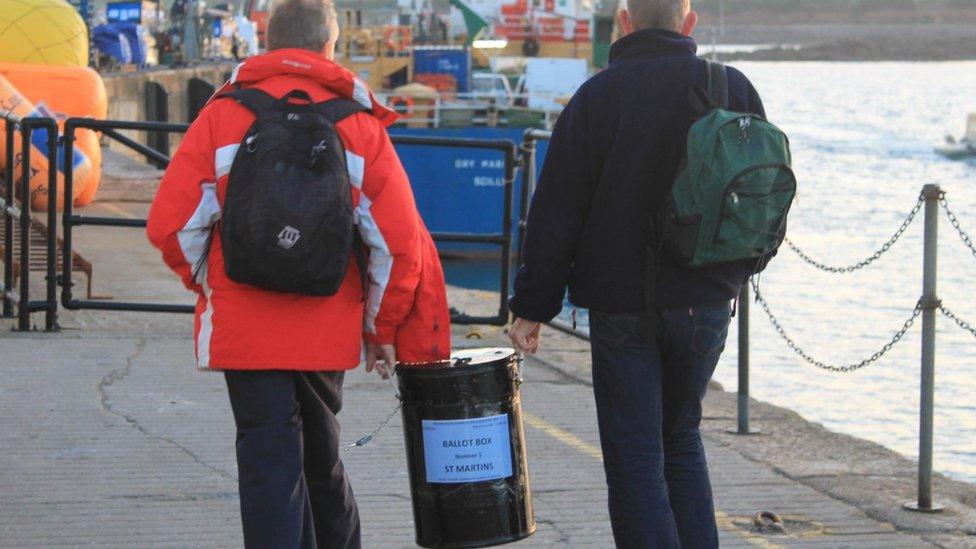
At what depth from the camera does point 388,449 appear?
646cm

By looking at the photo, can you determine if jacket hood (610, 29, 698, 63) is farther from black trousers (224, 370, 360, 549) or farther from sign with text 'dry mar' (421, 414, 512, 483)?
black trousers (224, 370, 360, 549)

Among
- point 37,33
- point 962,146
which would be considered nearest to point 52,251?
point 37,33

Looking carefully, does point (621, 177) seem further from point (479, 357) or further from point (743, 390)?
point (743, 390)

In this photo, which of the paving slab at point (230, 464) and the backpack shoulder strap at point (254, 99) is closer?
the backpack shoulder strap at point (254, 99)

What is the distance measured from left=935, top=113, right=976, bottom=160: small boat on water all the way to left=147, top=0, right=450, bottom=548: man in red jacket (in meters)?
53.1

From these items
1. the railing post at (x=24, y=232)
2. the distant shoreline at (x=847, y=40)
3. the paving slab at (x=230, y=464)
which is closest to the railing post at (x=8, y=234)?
the railing post at (x=24, y=232)

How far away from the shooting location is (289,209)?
3830 millimetres

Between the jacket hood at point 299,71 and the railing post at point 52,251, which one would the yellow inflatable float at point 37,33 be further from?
the jacket hood at point 299,71

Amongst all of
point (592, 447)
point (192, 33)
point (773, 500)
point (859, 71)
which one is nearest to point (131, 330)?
point (592, 447)

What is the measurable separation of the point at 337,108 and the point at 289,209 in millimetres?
341

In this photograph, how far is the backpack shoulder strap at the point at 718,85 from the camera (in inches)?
161

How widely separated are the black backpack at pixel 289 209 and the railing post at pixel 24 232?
4800mm

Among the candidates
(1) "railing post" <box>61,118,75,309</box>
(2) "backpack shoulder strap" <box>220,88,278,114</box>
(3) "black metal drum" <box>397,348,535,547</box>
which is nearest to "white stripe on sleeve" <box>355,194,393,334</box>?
(3) "black metal drum" <box>397,348,535,547</box>

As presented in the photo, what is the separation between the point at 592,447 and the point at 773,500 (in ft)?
3.13
